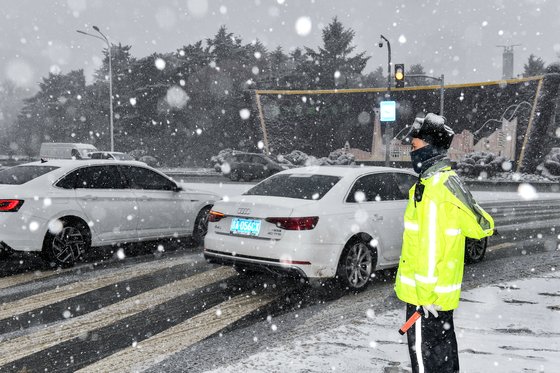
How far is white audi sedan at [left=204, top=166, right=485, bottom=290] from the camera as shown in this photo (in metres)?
6.13

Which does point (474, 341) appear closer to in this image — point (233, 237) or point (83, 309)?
point (233, 237)

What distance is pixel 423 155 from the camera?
127 inches

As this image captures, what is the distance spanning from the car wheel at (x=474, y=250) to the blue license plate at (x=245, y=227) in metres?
3.80

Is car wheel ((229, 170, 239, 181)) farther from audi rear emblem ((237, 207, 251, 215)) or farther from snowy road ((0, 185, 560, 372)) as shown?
audi rear emblem ((237, 207, 251, 215))

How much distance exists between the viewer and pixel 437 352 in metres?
3.13

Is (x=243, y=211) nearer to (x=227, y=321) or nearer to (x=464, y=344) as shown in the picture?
(x=227, y=321)

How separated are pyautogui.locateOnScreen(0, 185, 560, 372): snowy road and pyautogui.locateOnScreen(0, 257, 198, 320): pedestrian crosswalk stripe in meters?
0.01

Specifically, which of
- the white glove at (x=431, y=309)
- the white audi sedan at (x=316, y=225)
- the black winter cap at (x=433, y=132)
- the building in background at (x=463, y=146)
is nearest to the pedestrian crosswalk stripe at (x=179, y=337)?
the white audi sedan at (x=316, y=225)

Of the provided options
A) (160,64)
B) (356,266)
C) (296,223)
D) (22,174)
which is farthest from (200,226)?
(160,64)

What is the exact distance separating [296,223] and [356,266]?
1.05m

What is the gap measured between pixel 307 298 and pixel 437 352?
3.38 m

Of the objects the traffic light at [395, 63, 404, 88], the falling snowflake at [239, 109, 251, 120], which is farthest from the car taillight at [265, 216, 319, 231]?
the falling snowflake at [239, 109, 251, 120]

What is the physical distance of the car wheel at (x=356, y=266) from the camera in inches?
254

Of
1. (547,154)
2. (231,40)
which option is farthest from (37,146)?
(547,154)
